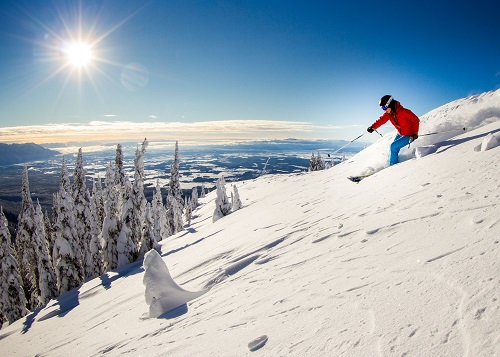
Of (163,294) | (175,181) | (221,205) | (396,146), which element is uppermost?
(396,146)

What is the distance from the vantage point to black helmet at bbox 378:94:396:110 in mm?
8555

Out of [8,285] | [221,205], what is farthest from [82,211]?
[221,205]

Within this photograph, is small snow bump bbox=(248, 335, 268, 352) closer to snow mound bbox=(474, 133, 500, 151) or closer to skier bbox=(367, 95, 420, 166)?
snow mound bbox=(474, 133, 500, 151)

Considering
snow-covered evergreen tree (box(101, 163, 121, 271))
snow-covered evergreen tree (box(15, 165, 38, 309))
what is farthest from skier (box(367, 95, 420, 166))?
snow-covered evergreen tree (box(15, 165, 38, 309))

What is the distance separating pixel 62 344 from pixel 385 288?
24.2 ft

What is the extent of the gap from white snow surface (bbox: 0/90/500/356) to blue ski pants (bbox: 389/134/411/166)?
218cm

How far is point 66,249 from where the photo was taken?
21.3 meters

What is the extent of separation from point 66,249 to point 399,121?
80.9 feet

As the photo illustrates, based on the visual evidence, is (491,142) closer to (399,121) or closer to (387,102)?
(399,121)

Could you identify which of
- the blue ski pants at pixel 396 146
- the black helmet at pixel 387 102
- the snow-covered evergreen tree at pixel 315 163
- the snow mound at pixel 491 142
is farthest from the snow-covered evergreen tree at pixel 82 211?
the snow-covered evergreen tree at pixel 315 163

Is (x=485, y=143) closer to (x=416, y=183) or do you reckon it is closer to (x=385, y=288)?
(x=416, y=183)

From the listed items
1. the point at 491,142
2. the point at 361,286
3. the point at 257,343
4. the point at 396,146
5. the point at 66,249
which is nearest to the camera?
the point at 257,343

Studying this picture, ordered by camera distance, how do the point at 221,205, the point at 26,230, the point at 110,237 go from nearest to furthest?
the point at 110,237 < the point at 26,230 < the point at 221,205

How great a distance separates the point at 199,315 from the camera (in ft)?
12.6
